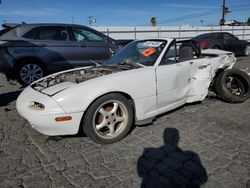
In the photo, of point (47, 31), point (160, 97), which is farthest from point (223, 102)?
point (47, 31)

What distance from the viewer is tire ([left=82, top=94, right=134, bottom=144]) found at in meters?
3.01

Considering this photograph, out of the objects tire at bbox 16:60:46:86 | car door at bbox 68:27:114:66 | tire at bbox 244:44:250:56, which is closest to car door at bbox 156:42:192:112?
car door at bbox 68:27:114:66

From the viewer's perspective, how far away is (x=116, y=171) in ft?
8.51

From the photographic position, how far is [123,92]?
3193 mm

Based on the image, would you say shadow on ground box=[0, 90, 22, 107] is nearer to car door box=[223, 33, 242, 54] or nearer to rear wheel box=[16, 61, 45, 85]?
rear wheel box=[16, 61, 45, 85]

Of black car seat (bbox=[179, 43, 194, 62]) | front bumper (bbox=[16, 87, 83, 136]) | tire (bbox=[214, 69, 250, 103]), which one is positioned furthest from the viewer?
tire (bbox=[214, 69, 250, 103])

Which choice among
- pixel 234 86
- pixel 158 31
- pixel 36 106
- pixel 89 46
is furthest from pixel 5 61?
pixel 158 31

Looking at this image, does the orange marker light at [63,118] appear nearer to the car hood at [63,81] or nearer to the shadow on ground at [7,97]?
the car hood at [63,81]

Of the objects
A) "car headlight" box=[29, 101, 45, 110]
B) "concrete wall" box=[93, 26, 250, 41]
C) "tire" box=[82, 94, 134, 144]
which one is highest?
"concrete wall" box=[93, 26, 250, 41]

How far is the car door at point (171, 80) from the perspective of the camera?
3.59 meters

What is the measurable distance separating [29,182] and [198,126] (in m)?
2.57

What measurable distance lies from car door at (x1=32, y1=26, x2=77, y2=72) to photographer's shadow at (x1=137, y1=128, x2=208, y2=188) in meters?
4.61

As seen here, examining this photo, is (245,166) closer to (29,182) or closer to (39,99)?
(29,182)

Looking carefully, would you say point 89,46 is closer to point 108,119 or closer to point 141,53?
point 141,53
